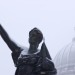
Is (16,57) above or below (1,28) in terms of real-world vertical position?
below

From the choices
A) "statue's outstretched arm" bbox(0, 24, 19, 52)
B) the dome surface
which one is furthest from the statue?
the dome surface

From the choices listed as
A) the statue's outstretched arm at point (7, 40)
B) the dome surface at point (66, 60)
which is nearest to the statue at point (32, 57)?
the statue's outstretched arm at point (7, 40)

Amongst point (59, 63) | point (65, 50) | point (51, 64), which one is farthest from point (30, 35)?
point (65, 50)

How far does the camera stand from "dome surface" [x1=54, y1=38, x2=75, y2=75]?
68581 mm

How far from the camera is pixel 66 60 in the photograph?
242ft

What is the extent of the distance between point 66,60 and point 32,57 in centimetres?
6850

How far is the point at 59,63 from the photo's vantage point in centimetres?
7406

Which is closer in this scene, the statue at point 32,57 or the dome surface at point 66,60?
the statue at point 32,57

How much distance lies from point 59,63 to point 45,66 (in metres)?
69.1

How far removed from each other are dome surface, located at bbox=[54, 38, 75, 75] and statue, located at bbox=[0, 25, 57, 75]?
60.5 meters

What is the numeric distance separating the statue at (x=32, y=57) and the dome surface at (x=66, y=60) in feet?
199

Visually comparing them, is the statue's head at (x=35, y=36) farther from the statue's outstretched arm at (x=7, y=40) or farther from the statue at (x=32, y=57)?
the statue's outstretched arm at (x=7, y=40)

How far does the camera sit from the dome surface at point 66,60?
225 feet

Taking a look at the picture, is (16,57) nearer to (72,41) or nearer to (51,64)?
(51,64)
